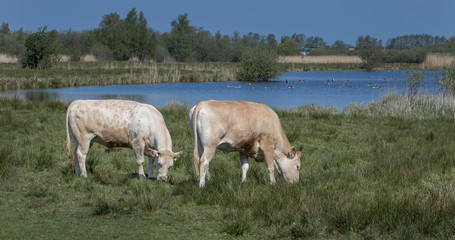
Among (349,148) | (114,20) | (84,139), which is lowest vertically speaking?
(349,148)

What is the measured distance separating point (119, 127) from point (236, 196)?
2.93 metres

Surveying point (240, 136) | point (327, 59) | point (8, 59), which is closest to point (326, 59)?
point (327, 59)

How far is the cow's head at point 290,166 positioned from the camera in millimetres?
8820

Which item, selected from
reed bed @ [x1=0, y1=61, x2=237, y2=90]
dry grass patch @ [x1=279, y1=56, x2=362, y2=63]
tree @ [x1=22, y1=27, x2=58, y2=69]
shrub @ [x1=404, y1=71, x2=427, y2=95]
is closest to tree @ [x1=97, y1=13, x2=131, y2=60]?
dry grass patch @ [x1=279, y1=56, x2=362, y2=63]

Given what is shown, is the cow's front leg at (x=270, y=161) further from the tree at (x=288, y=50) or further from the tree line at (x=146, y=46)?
the tree at (x=288, y=50)

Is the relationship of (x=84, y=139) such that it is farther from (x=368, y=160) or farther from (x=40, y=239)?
(x=368, y=160)

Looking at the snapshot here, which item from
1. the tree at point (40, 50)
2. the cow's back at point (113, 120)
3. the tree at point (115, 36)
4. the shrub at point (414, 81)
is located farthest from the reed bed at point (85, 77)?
the tree at point (115, 36)

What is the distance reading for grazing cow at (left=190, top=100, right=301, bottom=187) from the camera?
8.16 meters

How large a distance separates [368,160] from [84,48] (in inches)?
3531

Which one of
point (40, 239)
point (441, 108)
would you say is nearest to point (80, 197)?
point (40, 239)

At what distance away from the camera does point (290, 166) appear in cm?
886

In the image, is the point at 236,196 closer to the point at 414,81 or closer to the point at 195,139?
the point at 195,139

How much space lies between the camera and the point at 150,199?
751cm

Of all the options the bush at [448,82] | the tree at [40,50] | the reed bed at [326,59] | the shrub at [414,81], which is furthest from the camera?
the reed bed at [326,59]
